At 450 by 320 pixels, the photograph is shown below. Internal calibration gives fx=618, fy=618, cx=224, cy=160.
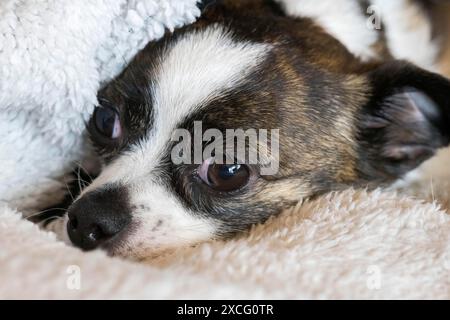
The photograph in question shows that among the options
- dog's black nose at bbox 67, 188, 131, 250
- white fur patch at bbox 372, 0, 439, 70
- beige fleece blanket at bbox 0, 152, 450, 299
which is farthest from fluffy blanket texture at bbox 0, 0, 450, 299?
white fur patch at bbox 372, 0, 439, 70

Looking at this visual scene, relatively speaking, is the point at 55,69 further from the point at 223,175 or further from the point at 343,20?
the point at 343,20

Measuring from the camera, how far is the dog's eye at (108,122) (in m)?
1.48

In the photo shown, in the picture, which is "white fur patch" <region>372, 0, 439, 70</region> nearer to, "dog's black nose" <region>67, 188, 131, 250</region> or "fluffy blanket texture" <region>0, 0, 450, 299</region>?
"fluffy blanket texture" <region>0, 0, 450, 299</region>

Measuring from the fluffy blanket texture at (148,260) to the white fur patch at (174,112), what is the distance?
97 mm

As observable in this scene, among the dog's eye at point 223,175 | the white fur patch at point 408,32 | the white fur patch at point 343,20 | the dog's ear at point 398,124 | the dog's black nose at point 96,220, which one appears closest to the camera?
the dog's black nose at point 96,220

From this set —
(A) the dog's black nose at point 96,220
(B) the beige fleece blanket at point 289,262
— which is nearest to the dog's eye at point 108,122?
(A) the dog's black nose at point 96,220

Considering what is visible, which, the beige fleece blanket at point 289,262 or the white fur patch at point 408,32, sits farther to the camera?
the white fur patch at point 408,32

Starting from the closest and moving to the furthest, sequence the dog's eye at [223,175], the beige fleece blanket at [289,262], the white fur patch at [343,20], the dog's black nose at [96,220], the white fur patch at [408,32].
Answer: the beige fleece blanket at [289,262] < the dog's black nose at [96,220] < the dog's eye at [223,175] < the white fur patch at [343,20] < the white fur patch at [408,32]

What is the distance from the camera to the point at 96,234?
1.24 m

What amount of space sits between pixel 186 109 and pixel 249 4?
1.43ft

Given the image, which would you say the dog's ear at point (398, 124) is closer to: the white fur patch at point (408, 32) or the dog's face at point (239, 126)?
the dog's face at point (239, 126)

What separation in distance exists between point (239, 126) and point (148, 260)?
1.12ft
